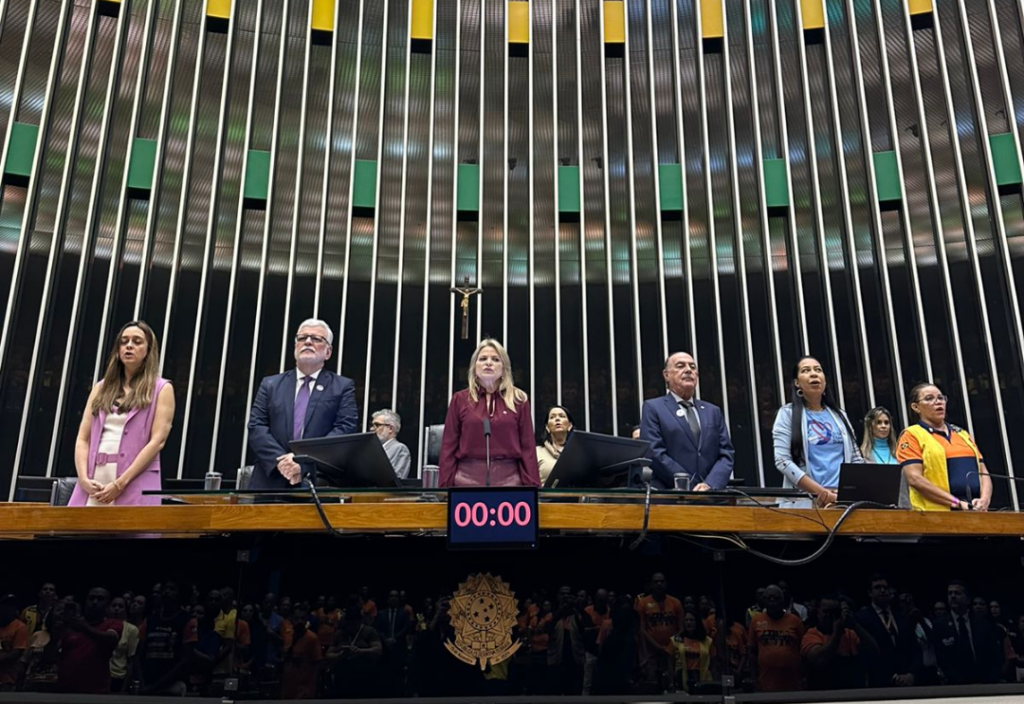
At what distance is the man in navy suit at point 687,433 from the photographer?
157 inches

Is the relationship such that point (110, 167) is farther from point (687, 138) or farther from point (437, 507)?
point (437, 507)

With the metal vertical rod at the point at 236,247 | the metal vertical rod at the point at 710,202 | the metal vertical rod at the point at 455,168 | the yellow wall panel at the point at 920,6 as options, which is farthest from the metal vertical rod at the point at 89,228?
the yellow wall panel at the point at 920,6

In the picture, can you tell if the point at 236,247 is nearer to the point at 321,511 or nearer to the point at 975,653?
the point at 321,511

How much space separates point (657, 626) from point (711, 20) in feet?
28.4

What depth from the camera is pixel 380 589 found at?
274 cm

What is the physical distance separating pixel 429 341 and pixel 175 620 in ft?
20.8

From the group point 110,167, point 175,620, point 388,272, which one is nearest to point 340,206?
point 388,272

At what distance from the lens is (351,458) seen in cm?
285

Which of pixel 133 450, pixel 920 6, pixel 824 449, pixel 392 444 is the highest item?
pixel 920 6

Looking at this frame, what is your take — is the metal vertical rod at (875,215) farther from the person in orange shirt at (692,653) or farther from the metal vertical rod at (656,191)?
the person in orange shirt at (692,653)

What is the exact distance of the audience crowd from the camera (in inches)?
104

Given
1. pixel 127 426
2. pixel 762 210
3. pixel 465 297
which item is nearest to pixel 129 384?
pixel 127 426

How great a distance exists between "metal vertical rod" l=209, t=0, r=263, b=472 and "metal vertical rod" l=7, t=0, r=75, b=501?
66.9 inches

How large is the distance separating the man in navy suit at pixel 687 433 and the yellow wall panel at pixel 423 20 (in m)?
7.01
